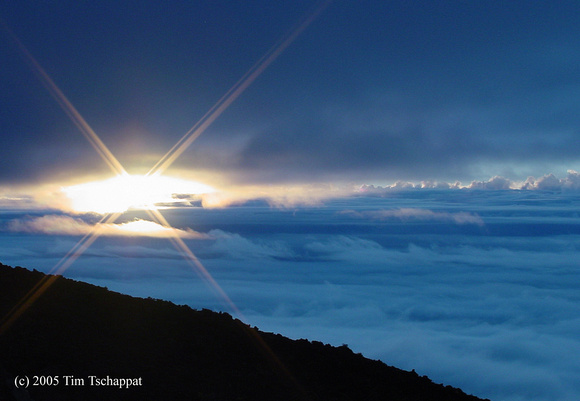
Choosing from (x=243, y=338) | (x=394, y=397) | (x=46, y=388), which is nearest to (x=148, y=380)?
(x=46, y=388)

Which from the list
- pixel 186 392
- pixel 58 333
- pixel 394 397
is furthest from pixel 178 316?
pixel 394 397

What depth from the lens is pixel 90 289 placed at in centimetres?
Result: 1978

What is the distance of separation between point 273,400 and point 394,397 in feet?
14.4

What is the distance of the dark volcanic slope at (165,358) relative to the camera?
12.5 m

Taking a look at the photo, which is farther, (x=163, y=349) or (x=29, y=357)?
(x=163, y=349)

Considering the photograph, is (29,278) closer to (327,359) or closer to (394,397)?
(327,359)

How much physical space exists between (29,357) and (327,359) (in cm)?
969

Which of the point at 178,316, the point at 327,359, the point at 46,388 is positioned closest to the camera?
the point at 46,388

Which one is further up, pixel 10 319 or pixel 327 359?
pixel 10 319

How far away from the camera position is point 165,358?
47.2 feet

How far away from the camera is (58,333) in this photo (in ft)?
48.5

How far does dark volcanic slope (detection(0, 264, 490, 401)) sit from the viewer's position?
1249 centimetres

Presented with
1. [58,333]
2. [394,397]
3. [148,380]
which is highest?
[58,333]

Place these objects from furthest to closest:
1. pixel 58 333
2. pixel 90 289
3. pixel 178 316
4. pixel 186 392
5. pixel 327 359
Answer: pixel 90 289
pixel 178 316
pixel 327 359
pixel 58 333
pixel 186 392
